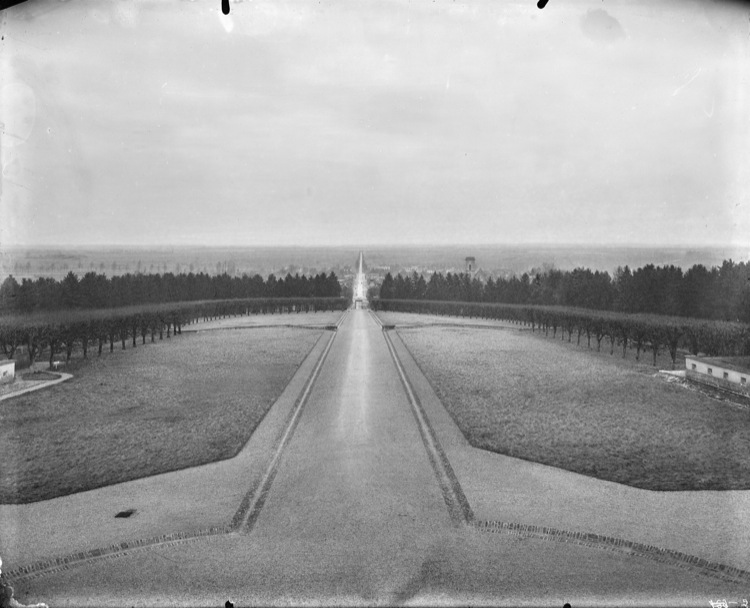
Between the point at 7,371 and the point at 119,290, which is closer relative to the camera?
the point at 7,371

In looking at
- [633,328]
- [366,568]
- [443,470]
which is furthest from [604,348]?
[366,568]

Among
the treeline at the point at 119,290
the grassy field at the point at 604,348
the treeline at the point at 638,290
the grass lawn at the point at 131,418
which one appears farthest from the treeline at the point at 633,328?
the treeline at the point at 119,290

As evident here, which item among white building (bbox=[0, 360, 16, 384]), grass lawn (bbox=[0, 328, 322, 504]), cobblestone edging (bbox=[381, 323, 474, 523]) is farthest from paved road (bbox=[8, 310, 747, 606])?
white building (bbox=[0, 360, 16, 384])

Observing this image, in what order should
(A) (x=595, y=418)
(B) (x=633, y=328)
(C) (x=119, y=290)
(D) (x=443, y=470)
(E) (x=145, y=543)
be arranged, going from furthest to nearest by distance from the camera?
(B) (x=633, y=328) → (C) (x=119, y=290) → (A) (x=595, y=418) → (D) (x=443, y=470) → (E) (x=145, y=543)

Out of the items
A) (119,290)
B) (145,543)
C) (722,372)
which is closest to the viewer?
(145,543)

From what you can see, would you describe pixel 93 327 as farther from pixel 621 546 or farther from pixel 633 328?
pixel 633 328
